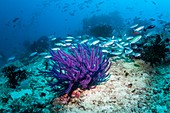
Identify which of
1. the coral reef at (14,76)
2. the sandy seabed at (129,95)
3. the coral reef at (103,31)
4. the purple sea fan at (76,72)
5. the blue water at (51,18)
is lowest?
the blue water at (51,18)

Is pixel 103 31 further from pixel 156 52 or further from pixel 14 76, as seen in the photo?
pixel 14 76

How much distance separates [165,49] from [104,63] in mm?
2090

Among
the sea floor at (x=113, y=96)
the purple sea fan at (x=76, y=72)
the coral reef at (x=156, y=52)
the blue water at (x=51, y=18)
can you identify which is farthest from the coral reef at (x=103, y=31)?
the purple sea fan at (x=76, y=72)

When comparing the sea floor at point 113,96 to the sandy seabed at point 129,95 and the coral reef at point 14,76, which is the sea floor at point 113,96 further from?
the coral reef at point 14,76

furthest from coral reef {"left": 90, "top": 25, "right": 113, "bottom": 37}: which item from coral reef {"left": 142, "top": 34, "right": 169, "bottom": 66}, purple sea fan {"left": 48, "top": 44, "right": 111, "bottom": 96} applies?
purple sea fan {"left": 48, "top": 44, "right": 111, "bottom": 96}

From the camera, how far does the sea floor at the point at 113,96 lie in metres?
3.92

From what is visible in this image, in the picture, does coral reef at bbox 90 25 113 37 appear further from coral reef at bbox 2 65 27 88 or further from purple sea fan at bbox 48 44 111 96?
purple sea fan at bbox 48 44 111 96

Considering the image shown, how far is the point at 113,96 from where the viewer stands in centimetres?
430

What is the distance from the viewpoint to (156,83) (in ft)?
14.9

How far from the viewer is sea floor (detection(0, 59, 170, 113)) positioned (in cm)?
392

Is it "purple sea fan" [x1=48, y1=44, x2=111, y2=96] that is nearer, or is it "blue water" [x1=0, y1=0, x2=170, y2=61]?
"purple sea fan" [x1=48, y1=44, x2=111, y2=96]

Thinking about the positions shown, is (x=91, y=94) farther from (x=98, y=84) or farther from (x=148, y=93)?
(x=148, y=93)

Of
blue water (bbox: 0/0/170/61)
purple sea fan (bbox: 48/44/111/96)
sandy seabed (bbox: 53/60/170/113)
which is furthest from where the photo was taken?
blue water (bbox: 0/0/170/61)

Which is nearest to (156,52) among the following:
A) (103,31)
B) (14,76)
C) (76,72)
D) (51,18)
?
(76,72)
